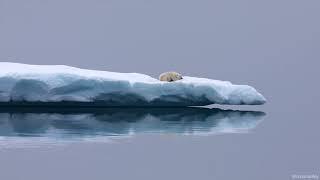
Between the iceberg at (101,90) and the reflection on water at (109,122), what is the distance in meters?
0.23

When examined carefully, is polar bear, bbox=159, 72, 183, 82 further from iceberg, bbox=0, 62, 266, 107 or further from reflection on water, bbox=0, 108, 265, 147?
reflection on water, bbox=0, 108, 265, 147

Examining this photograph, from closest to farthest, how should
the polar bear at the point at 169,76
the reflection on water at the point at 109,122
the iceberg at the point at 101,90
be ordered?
the reflection on water at the point at 109,122, the iceberg at the point at 101,90, the polar bear at the point at 169,76

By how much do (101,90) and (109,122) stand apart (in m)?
2.22

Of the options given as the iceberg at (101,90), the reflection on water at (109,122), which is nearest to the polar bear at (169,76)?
the iceberg at (101,90)

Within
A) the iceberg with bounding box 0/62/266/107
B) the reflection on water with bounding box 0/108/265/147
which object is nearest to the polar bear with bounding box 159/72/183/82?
the iceberg with bounding box 0/62/266/107

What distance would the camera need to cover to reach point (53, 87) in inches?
413

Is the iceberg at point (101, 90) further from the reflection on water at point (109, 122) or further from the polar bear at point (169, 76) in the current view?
the polar bear at point (169, 76)

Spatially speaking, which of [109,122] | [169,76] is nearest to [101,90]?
[169,76]

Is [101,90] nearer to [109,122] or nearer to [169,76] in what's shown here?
[169,76]

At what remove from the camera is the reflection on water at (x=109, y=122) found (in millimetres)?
7297

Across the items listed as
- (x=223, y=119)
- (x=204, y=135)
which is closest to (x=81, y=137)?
(x=204, y=135)

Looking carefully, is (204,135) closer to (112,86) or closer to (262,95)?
(112,86)

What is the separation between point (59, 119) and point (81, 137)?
211 cm

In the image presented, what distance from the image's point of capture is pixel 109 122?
8.68 meters
